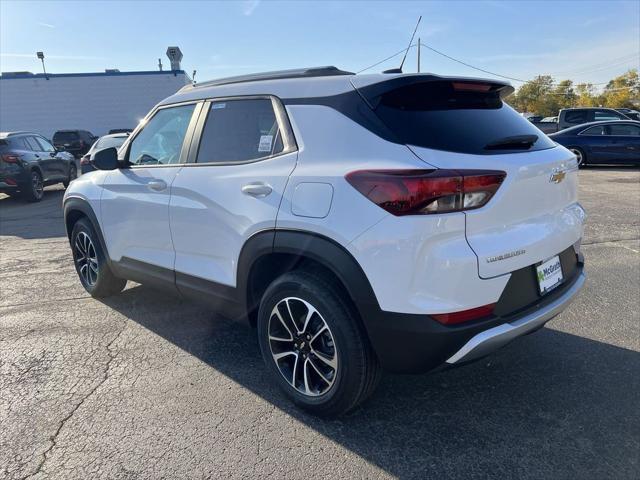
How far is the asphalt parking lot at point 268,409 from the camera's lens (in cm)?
231

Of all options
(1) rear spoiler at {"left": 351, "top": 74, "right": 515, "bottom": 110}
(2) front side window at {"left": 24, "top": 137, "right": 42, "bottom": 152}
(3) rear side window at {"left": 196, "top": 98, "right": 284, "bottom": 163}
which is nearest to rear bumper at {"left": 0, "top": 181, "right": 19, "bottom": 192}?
(2) front side window at {"left": 24, "top": 137, "right": 42, "bottom": 152}

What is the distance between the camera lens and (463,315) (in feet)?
7.05

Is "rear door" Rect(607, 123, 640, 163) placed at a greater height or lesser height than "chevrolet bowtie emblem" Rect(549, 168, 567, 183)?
lesser

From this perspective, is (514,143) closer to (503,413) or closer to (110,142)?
(503,413)

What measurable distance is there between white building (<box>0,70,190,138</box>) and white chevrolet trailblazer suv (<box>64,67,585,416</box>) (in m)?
30.8

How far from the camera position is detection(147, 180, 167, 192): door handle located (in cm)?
340

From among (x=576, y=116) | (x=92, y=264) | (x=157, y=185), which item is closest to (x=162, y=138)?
(x=157, y=185)

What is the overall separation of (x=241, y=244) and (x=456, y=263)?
1.31 meters

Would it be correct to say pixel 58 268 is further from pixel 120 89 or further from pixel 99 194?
pixel 120 89

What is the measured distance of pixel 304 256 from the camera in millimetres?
2494

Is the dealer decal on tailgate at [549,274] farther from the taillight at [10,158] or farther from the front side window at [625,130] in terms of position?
the front side window at [625,130]

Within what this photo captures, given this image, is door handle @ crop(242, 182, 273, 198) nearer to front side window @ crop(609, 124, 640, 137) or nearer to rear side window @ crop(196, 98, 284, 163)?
rear side window @ crop(196, 98, 284, 163)

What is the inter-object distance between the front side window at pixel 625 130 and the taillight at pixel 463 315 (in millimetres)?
14718


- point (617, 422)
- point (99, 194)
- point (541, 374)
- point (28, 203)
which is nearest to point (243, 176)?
point (99, 194)
